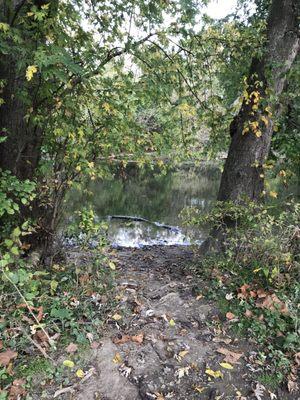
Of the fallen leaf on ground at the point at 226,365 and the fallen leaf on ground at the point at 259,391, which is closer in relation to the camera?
the fallen leaf on ground at the point at 259,391

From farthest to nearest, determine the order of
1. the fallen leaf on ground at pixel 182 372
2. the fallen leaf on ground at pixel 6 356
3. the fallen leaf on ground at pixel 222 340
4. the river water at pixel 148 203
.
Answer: the river water at pixel 148 203 < the fallen leaf on ground at pixel 222 340 < the fallen leaf on ground at pixel 182 372 < the fallen leaf on ground at pixel 6 356

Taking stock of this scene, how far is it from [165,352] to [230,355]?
2.30 feet

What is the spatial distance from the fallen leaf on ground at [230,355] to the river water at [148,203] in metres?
2.25

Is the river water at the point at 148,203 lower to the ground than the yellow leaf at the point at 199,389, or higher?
lower

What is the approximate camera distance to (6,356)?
10.1 feet

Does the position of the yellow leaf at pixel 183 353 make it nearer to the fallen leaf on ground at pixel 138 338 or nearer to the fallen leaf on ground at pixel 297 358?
the fallen leaf on ground at pixel 138 338

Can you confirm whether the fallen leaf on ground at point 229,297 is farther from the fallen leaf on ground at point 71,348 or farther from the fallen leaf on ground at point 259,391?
the fallen leaf on ground at point 71,348

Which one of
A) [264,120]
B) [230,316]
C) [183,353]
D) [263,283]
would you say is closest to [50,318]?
[183,353]

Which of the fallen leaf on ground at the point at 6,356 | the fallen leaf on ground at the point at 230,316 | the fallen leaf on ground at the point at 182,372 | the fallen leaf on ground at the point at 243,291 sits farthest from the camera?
the fallen leaf on ground at the point at 243,291

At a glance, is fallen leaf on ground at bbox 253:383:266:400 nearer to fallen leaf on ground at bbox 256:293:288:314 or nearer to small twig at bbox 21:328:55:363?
fallen leaf on ground at bbox 256:293:288:314

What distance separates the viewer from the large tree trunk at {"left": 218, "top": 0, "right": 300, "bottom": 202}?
226 inches

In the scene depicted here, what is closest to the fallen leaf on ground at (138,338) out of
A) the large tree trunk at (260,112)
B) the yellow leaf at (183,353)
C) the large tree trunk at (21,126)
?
the yellow leaf at (183,353)

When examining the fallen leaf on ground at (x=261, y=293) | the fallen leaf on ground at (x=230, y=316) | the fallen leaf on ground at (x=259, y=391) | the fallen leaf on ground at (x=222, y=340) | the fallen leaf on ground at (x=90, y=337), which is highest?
the fallen leaf on ground at (x=261, y=293)

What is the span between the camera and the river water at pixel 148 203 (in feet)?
38.7
